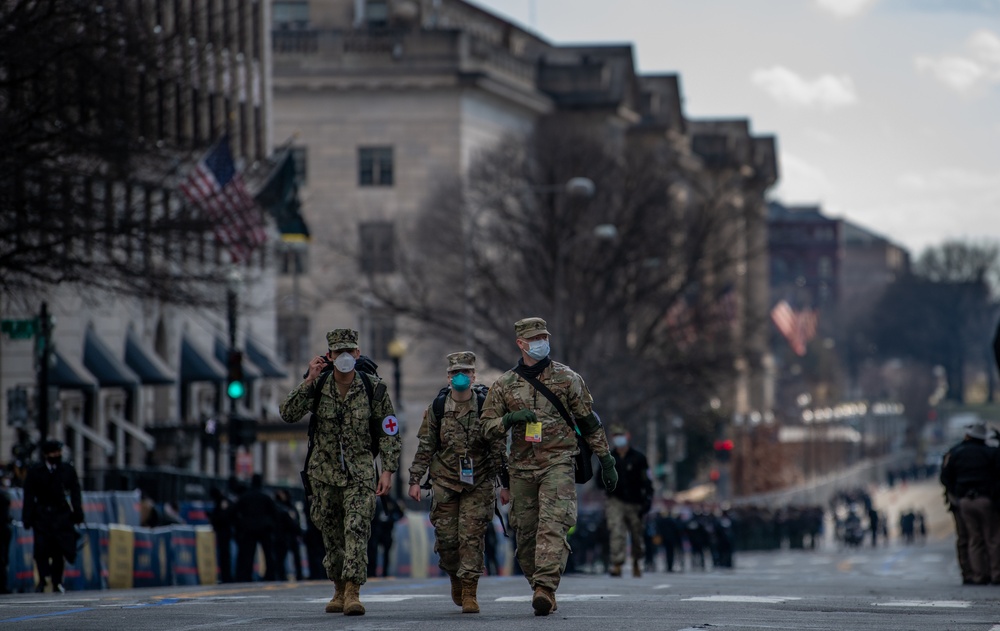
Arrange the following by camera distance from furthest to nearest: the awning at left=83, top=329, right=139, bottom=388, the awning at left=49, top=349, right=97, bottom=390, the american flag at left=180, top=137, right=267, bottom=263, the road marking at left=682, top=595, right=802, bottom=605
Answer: the awning at left=83, top=329, right=139, bottom=388 < the awning at left=49, top=349, right=97, bottom=390 < the american flag at left=180, top=137, right=267, bottom=263 < the road marking at left=682, top=595, right=802, bottom=605

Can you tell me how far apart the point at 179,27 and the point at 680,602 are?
1893cm

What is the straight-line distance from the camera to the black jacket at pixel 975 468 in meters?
25.6

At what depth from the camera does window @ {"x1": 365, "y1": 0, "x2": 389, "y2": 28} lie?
91.2 metres

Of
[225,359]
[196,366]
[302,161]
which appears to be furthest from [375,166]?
[196,366]

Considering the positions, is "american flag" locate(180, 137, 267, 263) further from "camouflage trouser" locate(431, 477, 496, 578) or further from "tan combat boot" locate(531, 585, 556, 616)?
"tan combat boot" locate(531, 585, 556, 616)

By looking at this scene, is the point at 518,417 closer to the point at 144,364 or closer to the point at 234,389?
the point at 234,389

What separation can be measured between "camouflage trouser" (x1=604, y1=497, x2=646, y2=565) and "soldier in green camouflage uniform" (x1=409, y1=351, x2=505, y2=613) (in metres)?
11.2

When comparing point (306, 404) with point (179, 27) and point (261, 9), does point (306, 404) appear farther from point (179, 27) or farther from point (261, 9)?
point (261, 9)

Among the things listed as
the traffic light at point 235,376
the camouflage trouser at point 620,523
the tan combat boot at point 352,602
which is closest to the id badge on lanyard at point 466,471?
the tan combat boot at point 352,602

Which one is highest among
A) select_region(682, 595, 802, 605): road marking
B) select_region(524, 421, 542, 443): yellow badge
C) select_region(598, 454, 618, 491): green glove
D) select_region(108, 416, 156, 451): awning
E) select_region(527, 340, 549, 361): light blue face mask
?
select_region(108, 416, 156, 451): awning

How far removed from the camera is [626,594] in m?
21.2

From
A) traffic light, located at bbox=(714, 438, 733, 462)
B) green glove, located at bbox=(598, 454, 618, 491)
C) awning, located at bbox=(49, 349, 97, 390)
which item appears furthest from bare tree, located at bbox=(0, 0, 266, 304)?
traffic light, located at bbox=(714, 438, 733, 462)

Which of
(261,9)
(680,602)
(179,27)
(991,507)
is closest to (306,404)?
(680,602)

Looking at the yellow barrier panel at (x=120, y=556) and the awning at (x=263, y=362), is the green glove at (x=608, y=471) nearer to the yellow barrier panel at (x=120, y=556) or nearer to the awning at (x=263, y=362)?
Answer: the yellow barrier panel at (x=120, y=556)
